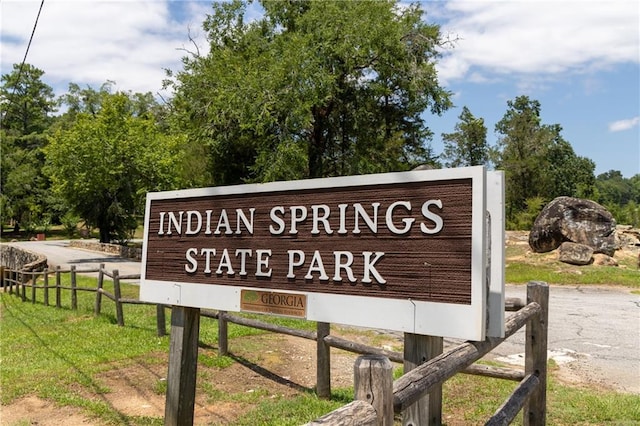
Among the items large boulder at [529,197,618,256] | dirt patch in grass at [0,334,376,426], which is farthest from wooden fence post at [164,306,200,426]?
large boulder at [529,197,618,256]

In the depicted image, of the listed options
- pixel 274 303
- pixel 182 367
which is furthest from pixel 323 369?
pixel 274 303

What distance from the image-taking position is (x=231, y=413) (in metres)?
5.34

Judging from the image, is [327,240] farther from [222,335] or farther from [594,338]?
[594,338]

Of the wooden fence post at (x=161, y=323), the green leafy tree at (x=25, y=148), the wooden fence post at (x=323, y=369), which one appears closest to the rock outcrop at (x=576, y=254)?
the wooden fence post at (x=161, y=323)

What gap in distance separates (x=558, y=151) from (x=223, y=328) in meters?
55.2

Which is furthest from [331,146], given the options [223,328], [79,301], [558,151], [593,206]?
[558,151]

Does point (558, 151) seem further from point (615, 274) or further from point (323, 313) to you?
point (323, 313)

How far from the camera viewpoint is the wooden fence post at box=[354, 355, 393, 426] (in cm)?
194

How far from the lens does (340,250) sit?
3.17m

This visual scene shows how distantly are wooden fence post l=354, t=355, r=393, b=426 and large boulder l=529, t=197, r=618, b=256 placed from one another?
19.7 metres

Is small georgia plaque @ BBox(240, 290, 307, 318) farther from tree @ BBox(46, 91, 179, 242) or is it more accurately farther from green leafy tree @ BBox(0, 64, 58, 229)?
green leafy tree @ BBox(0, 64, 58, 229)

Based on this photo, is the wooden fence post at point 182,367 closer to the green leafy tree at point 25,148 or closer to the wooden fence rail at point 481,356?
the wooden fence rail at point 481,356

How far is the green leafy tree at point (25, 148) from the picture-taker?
4531 cm

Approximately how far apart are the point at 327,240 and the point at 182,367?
188 cm
